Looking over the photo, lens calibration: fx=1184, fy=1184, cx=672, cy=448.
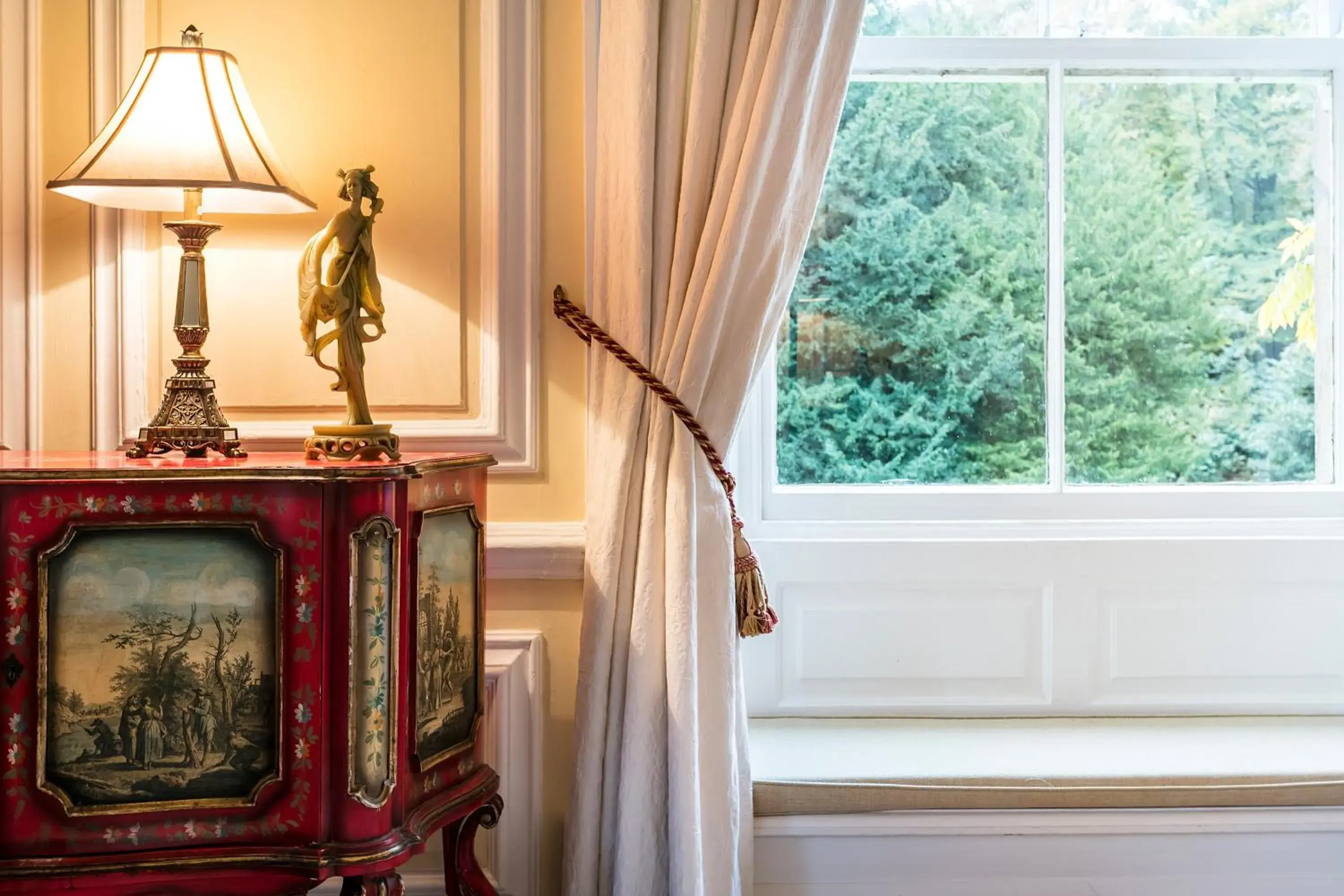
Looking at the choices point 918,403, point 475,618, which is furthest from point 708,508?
point 918,403

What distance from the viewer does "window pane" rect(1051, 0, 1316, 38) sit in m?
2.42

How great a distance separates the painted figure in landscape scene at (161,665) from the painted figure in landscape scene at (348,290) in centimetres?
32

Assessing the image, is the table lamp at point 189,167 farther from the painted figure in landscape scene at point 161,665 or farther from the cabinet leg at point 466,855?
the cabinet leg at point 466,855

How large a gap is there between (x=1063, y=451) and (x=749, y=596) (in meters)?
0.82

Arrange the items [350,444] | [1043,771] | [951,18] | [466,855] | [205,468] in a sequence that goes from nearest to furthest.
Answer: [205,468] → [350,444] → [466,855] → [1043,771] → [951,18]

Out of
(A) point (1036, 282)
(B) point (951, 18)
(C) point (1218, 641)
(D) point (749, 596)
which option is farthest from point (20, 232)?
(C) point (1218, 641)

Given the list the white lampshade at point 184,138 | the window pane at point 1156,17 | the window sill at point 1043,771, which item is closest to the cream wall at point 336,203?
the white lampshade at point 184,138

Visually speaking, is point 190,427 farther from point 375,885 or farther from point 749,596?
point 749,596

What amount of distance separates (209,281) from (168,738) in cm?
89

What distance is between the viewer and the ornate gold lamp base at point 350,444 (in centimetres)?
170

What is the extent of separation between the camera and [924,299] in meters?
2.45

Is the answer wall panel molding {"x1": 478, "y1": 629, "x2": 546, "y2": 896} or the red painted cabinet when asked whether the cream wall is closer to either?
wall panel molding {"x1": 478, "y1": 629, "x2": 546, "y2": 896}

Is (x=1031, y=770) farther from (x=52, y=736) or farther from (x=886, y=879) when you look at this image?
(x=52, y=736)

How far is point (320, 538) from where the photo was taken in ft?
5.09
